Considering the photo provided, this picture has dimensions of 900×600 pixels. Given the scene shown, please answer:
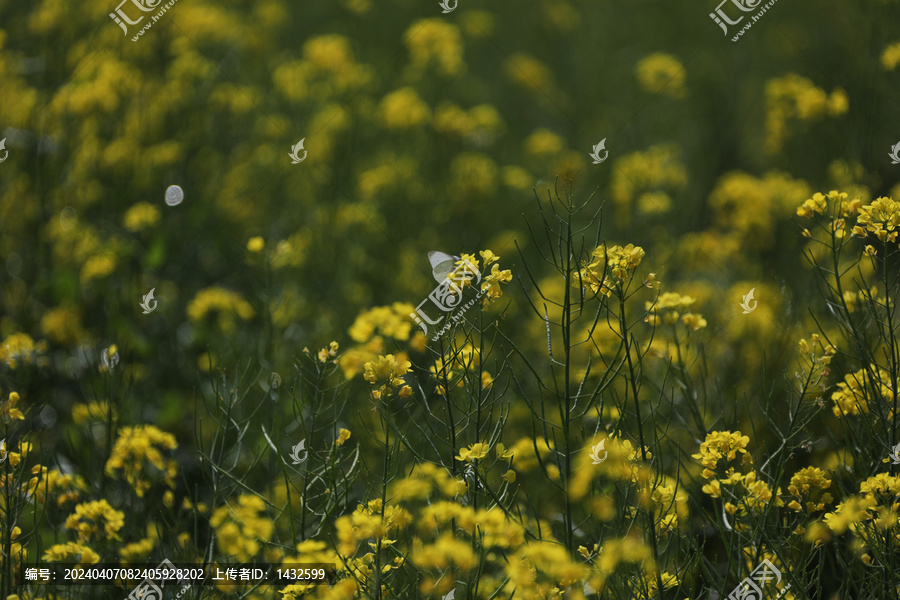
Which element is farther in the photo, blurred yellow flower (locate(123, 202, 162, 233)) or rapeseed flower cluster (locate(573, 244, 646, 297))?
blurred yellow flower (locate(123, 202, 162, 233))

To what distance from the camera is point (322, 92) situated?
5.39m

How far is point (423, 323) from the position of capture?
224cm

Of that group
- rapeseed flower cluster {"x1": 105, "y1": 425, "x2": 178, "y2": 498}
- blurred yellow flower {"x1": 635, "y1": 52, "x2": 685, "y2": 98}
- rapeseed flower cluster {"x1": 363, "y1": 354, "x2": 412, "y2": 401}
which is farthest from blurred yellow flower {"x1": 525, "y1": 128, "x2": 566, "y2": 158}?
rapeseed flower cluster {"x1": 363, "y1": 354, "x2": 412, "y2": 401}

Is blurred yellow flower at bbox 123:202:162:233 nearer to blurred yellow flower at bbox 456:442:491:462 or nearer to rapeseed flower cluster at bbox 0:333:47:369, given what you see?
rapeseed flower cluster at bbox 0:333:47:369

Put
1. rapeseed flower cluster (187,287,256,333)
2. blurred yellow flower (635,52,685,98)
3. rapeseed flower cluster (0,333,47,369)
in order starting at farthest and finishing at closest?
blurred yellow flower (635,52,685,98) < rapeseed flower cluster (187,287,256,333) < rapeseed flower cluster (0,333,47,369)

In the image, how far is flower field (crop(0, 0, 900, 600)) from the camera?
192 centimetres

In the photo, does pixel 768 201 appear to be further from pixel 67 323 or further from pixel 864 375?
pixel 67 323

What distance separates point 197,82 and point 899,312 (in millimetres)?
4911

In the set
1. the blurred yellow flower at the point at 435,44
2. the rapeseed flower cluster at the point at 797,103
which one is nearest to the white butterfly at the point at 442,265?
the rapeseed flower cluster at the point at 797,103

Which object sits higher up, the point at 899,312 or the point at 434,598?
the point at 434,598

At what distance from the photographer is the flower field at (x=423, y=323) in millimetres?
1925

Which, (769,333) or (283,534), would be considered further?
(769,333)

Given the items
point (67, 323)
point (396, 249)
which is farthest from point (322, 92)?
point (67, 323)

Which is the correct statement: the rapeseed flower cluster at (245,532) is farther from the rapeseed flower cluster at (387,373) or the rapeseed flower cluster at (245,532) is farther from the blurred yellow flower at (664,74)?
the blurred yellow flower at (664,74)
